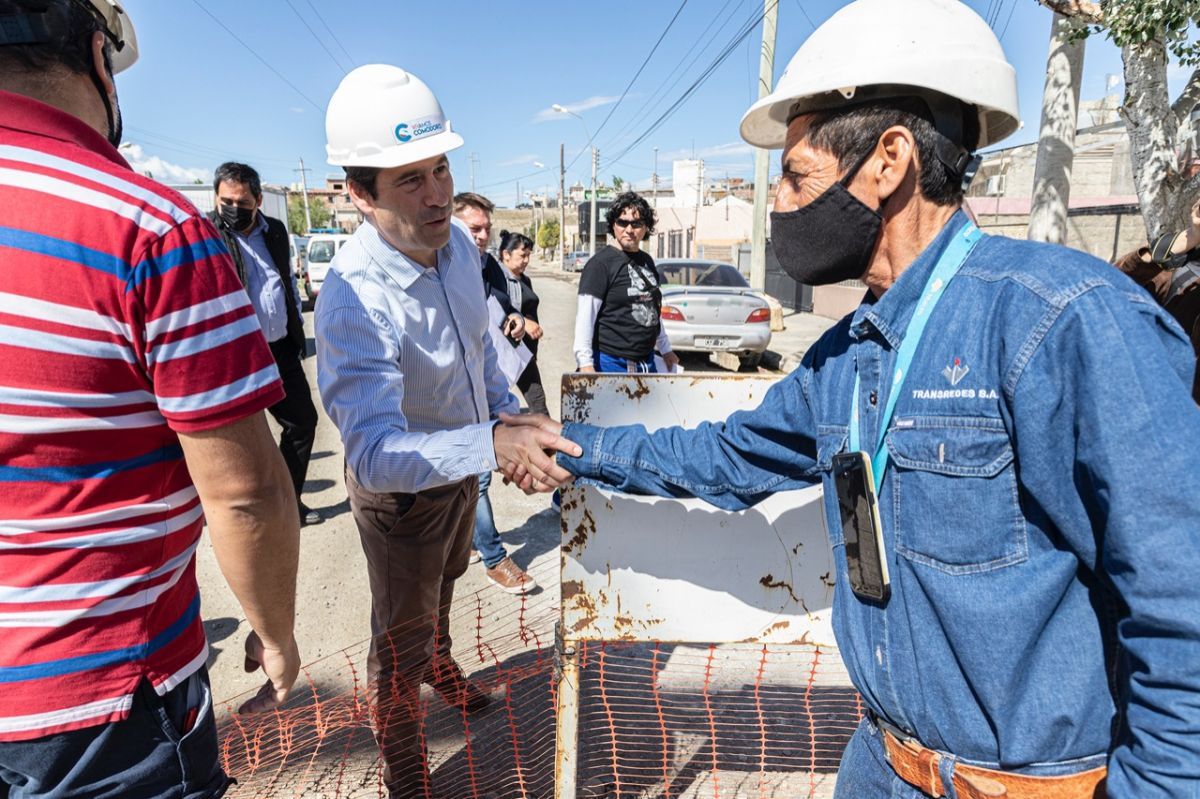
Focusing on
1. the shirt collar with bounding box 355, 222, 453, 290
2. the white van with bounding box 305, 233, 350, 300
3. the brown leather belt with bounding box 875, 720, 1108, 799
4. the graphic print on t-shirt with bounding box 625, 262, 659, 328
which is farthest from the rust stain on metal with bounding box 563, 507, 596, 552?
the white van with bounding box 305, 233, 350, 300

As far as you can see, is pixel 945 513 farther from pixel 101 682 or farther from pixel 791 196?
pixel 101 682

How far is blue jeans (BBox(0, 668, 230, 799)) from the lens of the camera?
3.67ft

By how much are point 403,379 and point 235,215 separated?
9.31 feet

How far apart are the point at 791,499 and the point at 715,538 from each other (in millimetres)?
295

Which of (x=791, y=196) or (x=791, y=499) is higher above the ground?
(x=791, y=196)

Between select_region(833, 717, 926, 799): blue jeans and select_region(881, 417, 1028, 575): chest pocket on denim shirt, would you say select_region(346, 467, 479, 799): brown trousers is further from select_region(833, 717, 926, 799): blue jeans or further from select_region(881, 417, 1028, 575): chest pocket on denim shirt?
select_region(881, 417, 1028, 575): chest pocket on denim shirt

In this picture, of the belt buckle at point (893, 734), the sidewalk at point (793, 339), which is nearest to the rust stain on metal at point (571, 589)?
the belt buckle at point (893, 734)

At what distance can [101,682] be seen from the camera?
1.13 m

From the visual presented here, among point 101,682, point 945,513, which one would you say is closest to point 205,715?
point 101,682

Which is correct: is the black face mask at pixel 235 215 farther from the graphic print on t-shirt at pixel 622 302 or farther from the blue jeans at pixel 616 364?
the blue jeans at pixel 616 364

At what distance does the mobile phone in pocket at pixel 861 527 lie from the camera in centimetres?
127

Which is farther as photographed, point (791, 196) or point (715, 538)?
point (715, 538)

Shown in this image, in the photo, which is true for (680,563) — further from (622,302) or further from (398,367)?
(622,302)

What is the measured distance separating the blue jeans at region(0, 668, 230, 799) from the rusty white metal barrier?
1.25 metres
